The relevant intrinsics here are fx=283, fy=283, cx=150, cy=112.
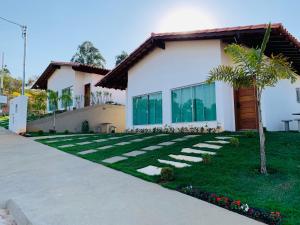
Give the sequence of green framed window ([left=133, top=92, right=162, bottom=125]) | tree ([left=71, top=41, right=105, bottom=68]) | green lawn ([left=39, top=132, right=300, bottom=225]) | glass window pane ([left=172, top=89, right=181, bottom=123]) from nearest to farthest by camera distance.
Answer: green lawn ([left=39, top=132, right=300, bottom=225]) < glass window pane ([left=172, top=89, right=181, bottom=123]) < green framed window ([left=133, top=92, right=162, bottom=125]) < tree ([left=71, top=41, right=105, bottom=68])

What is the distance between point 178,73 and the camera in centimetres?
1376

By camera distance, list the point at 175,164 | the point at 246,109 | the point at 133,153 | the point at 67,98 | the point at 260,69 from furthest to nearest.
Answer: the point at 67,98, the point at 246,109, the point at 133,153, the point at 175,164, the point at 260,69

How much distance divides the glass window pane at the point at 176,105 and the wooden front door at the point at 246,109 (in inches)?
108

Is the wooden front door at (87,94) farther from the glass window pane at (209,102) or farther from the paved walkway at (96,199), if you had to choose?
the paved walkway at (96,199)

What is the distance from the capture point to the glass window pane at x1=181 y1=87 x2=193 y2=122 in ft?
43.0

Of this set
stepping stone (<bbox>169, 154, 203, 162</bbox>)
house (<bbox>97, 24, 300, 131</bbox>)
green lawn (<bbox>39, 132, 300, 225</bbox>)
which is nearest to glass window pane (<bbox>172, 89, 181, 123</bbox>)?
house (<bbox>97, 24, 300, 131</bbox>)

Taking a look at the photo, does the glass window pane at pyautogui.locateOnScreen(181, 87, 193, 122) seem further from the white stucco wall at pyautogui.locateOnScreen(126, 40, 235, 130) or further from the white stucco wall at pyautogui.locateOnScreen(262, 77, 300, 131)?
the white stucco wall at pyautogui.locateOnScreen(262, 77, 300, 131)

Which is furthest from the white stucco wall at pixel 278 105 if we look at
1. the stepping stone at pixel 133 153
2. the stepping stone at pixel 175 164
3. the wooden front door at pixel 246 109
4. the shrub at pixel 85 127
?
the shrub at pixel 85 127

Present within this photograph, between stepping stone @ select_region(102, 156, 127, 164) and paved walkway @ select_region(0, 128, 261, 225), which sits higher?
stepping stone @ select_region(102, 156, 127, 164)

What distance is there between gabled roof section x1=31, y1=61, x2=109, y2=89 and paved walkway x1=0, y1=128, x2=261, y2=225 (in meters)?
15.1

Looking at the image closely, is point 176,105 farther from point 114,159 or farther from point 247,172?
point 247,172

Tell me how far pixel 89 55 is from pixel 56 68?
36.1 ft

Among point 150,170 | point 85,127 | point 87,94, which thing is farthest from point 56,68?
point 150,170

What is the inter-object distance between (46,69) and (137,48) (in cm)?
1369
